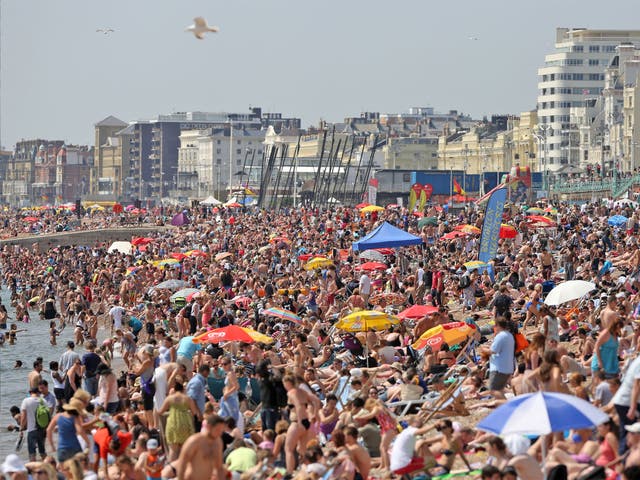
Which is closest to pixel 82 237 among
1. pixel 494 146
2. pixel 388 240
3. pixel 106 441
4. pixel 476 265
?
pixel 388 240

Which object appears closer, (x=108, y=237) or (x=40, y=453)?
(x=40, y=453)

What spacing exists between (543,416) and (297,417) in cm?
322

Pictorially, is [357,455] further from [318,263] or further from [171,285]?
[171,285]

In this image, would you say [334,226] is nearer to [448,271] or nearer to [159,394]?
[448,271]

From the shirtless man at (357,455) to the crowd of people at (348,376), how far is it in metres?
0.02

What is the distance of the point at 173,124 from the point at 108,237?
418ft

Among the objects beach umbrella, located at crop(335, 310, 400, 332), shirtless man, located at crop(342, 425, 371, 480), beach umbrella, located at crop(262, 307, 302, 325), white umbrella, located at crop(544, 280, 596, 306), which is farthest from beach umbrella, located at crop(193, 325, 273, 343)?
shirtless man, located at crop(342, 425, 371, 480)

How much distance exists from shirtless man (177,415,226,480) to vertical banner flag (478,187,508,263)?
45.4 ft

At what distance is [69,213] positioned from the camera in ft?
312

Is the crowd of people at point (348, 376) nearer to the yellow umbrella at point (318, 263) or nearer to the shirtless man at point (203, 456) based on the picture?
the shirtless man at point (203, 456)

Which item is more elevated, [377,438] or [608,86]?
[608,86]

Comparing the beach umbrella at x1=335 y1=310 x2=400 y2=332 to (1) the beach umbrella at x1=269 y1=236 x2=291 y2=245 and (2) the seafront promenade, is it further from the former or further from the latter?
(2) the seafront promenade

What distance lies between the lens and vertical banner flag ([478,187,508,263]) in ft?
79.7

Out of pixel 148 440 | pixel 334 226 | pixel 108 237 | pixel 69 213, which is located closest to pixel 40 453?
pixel 148 440
